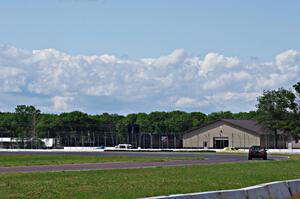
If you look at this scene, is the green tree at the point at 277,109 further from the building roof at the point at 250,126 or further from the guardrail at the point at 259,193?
the guardrail at the point at 259,193

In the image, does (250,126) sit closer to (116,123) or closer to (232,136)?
(232,136)

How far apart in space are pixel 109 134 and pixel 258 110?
103 feet

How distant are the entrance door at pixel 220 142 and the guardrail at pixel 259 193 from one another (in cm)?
10399

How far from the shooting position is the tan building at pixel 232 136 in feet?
398

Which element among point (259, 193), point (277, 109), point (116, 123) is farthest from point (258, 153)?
point (116, 123)

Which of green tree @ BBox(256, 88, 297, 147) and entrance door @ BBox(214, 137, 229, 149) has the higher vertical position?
green tree @ BBox(256, 88, 297, 147)

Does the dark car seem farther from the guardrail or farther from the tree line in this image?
the tree line

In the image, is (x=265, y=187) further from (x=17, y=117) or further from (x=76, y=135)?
(x=17, y=117)

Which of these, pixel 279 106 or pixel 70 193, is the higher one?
pixel 279 106

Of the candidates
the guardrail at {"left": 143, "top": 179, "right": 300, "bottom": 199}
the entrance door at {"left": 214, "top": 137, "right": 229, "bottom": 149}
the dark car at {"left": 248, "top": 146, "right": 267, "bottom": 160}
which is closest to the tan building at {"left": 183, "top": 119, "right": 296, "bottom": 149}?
the entrance door at {"left": 214, "top": 137, "right": 229, "bottom": 149}

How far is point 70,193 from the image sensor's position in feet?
61.2

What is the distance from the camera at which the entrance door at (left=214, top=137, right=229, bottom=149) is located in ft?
410

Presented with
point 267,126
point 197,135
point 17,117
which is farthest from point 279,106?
point 17,117

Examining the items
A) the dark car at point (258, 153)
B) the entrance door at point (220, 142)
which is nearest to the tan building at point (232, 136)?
the entrance door at point (220, 142)
